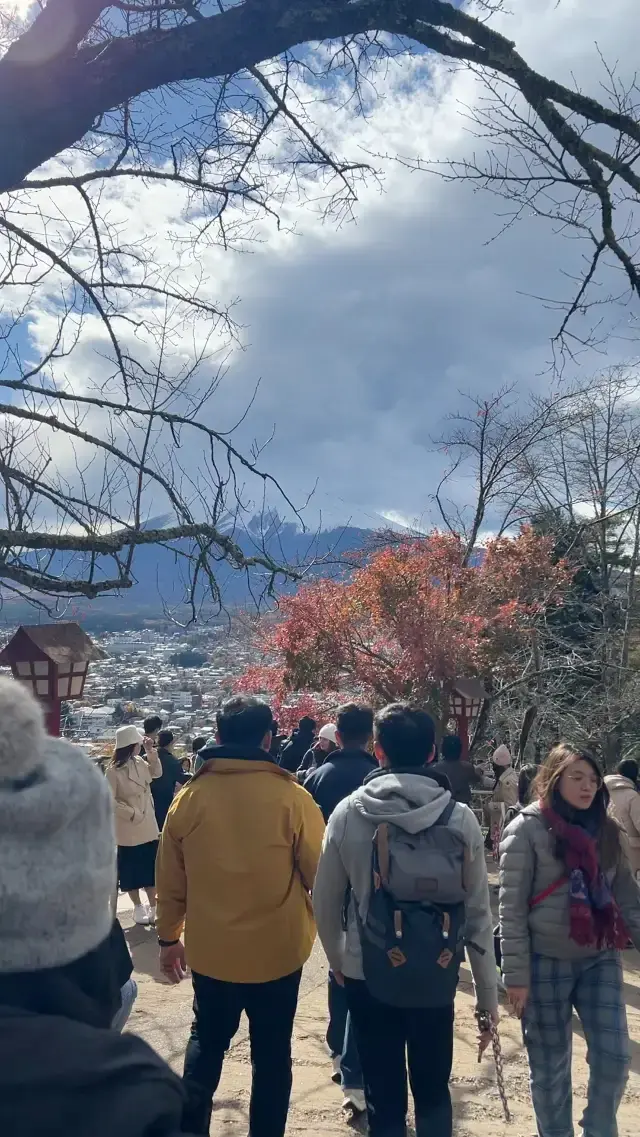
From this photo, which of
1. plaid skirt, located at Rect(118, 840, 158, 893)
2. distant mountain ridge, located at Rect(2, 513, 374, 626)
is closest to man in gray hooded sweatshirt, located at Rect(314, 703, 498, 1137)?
distant mountain ridge, located at Rect(2, 513, 374, 626)

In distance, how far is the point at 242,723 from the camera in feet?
9.86

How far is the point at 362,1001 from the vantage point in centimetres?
264

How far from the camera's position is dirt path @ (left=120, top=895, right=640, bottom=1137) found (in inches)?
131

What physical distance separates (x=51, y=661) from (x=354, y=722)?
114 inches

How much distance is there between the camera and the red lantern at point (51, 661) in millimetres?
5844

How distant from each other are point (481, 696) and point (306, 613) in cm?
261

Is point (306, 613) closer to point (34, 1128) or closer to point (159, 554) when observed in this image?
point (159, 554)

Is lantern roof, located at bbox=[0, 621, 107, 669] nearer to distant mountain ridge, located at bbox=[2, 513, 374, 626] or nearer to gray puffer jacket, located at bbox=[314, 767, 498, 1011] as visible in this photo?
distant mountain ridge, located at bbox=[2, 513, 374, 626]

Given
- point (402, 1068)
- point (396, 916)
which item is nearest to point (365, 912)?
point (396, 916)

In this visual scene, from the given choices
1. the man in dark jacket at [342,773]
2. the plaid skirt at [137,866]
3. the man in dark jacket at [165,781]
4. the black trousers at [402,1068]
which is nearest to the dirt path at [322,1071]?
the man in dark jacket at [342,773]

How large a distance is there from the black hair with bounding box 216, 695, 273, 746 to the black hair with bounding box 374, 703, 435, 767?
19.7 inches

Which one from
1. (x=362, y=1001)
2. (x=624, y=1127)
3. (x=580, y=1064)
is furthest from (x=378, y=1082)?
(x=580, y=1064)

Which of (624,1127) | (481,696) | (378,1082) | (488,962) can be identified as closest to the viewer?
(378,1082)

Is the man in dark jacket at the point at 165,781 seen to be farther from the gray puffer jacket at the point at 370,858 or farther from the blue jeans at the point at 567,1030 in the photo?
the blue jeans at the point at 567,1030
